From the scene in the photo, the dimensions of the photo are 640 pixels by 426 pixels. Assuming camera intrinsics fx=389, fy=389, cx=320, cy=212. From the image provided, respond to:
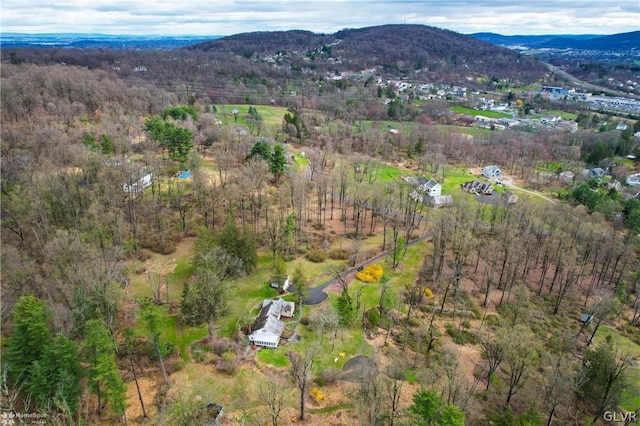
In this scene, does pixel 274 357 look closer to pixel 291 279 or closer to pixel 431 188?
pixel 291 279

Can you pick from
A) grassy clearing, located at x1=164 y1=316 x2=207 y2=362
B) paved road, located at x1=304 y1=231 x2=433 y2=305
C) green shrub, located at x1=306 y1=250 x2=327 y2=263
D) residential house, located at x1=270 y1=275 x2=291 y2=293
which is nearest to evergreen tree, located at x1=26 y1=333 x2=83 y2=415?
grassy clearing, located at x1=164 y1=316 x2=207 y2=362

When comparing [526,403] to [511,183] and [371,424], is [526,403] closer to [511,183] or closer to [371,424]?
[371,424]

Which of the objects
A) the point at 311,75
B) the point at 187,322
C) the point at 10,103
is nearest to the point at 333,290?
the point at 187,322

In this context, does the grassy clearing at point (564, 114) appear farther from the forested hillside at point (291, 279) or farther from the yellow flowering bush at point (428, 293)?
the yellow flowering bush at point (428, 293)

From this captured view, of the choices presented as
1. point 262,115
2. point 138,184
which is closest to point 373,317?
point 138,184

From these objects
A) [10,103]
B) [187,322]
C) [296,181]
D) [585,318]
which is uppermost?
[10,103]

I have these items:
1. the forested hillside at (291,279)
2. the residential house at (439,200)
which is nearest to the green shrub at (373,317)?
the forested hillside at (291,279)
